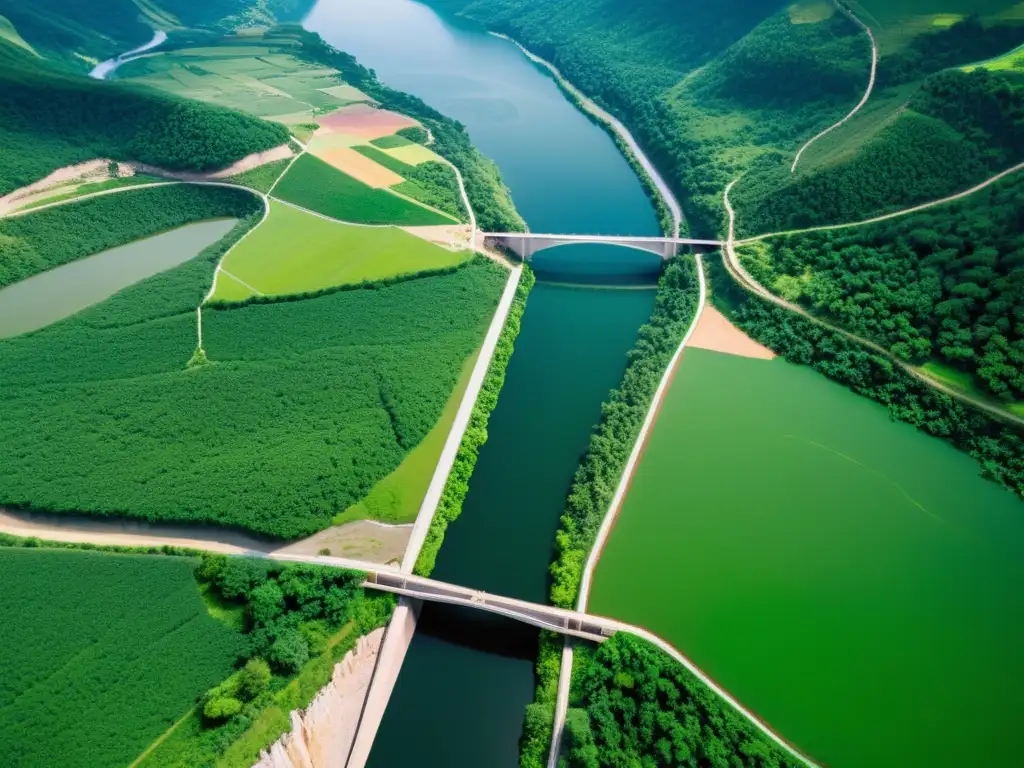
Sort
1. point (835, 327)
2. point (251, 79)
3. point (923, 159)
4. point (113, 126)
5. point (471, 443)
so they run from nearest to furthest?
1. point (471, 443)
2. point (835, 327)
3. point (923, 159)
4. point (113, 126)
5. point (251, 79)

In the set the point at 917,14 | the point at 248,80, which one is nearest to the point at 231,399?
the point at 248,80

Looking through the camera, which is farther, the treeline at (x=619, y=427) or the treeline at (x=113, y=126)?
the treeline at (x=113, y=126)

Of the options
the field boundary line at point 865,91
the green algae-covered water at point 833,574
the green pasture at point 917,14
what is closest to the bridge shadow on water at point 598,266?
the green algae-covered water at point 833,574

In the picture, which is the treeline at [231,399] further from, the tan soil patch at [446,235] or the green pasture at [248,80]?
the green pasture at [248,80]

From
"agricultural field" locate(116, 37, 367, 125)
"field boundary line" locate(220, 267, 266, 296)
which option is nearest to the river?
"agricultural field" locate(116, 37, 367, 125)

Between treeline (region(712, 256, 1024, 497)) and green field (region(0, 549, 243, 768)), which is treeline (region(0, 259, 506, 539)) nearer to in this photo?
green field (region(0, 549, 243, 768))

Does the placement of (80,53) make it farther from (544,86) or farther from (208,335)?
(208,335)

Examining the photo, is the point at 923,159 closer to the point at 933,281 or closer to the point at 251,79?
the point at 933,281
